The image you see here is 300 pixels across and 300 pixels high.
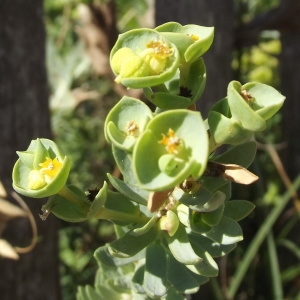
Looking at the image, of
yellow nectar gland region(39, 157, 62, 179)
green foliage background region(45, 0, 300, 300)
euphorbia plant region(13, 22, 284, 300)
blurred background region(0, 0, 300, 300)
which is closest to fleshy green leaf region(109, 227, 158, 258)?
euphorbia plant region(13, 22, 284, 300)

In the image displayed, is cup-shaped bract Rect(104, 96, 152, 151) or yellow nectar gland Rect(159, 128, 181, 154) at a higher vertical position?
yellow nectar gland Rect(159, 128, 181, 154)

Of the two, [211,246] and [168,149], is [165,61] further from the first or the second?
[211,246]

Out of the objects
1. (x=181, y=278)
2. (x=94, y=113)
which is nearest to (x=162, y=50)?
(x=181, y=278)

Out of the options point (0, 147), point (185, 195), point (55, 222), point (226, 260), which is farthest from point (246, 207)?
point (226, 260)

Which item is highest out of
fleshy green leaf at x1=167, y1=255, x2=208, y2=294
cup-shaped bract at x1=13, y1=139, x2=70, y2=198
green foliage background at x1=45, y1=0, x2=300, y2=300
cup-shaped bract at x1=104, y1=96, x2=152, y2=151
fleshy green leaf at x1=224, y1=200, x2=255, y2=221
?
cup-shaped bract at x1=104, y1=96, x2=152, y2=151

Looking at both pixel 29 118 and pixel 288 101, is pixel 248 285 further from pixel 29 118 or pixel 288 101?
pixel 29 118

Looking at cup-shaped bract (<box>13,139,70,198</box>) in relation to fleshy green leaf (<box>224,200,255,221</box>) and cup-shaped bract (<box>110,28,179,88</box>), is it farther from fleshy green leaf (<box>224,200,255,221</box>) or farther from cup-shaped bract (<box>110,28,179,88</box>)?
fleshy green leaf (<box>224,200,255,221</box>)
